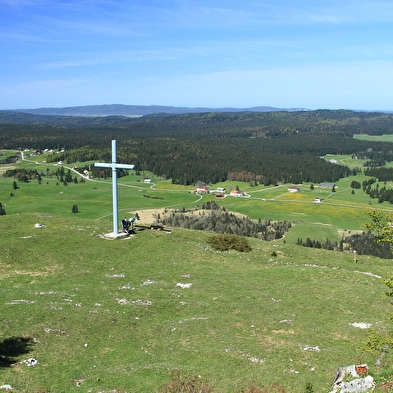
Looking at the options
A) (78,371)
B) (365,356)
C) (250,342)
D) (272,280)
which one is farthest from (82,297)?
(365,356)

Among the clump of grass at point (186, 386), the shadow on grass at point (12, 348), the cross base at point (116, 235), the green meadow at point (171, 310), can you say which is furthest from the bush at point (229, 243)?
the clump of grass at point (186, 386)

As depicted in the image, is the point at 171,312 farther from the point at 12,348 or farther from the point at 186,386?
the point at 12,348

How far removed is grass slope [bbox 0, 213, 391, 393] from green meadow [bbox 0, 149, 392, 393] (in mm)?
77

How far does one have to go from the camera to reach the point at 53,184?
179125 millimetres

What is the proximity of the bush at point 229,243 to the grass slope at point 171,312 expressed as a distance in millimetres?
833

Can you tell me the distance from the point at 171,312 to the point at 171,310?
0.23 m

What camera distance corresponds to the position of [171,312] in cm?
2488

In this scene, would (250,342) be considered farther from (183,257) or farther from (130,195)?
(130,195)

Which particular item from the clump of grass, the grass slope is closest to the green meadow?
the grass slope

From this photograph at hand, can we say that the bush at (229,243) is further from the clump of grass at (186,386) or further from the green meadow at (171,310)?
the clump of grass at (186,386)

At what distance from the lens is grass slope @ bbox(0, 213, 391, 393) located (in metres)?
18.0

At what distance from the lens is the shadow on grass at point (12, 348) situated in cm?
1828

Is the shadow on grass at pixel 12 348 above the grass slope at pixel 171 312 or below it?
above

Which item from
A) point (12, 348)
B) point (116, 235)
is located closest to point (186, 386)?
point (12, 348)
